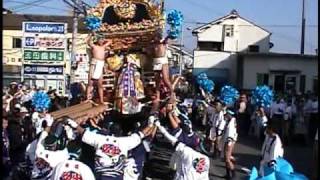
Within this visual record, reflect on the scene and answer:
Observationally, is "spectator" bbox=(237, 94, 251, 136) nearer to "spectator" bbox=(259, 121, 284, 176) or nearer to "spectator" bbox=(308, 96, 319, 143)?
"spectator" bbox=(308, 96, 319, 143)

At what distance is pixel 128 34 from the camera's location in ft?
44.0

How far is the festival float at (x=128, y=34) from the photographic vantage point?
12594mm

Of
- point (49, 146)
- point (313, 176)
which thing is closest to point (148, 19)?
point (313, 176)

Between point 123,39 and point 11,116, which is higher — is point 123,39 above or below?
above

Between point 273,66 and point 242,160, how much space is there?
23607 millimetres

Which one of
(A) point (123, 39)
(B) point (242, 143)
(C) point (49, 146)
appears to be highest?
(A) point (123, 39)

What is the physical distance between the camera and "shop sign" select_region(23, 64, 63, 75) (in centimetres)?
1852

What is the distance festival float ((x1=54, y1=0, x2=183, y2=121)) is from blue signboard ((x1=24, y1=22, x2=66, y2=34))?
4963 mm

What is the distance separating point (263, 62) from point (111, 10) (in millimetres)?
26100

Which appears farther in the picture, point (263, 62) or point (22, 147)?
point (263, 62)

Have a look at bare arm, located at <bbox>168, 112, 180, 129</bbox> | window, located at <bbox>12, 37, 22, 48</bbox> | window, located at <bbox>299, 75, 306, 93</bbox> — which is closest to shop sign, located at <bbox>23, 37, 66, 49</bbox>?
bare arm, located at <bbox>168, 112, 180, 129</bbox>

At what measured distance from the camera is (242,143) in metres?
19.8

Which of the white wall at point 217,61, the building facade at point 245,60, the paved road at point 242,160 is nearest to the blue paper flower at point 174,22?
the paved road at point 242,160

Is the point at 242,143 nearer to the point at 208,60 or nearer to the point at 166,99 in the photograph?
the point at 166,99
